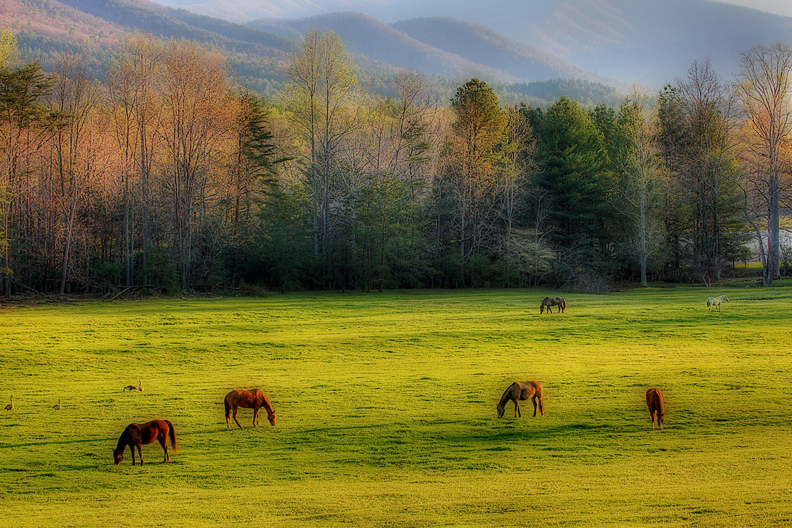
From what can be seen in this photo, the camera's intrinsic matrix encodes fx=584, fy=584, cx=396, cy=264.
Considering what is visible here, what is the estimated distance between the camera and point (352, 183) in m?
52.3

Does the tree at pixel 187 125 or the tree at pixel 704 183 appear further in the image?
the tree at pixel 704 183

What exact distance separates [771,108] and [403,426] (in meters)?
50.6

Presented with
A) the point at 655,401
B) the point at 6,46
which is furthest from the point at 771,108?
the point at 6,46

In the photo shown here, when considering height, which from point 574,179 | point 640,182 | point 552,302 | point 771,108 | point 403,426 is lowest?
point 403,426

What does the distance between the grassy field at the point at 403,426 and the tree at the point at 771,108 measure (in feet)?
89.6

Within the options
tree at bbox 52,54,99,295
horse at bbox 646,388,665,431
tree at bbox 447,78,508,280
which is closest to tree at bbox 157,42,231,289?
tree at bbox 52,54,99,295

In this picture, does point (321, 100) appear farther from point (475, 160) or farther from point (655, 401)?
point (655, 401)

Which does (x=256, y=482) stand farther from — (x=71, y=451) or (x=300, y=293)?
(x=300, y=293)

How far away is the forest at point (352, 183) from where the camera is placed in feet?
A: 131

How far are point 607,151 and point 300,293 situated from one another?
36.1 m

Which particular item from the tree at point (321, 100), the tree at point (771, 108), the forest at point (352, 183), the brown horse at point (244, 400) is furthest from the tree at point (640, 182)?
the brown horse at point (244, 400)

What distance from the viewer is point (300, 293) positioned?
4484cm

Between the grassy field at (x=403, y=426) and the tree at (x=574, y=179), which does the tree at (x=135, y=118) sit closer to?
the grassy field at (x=403, y=426)

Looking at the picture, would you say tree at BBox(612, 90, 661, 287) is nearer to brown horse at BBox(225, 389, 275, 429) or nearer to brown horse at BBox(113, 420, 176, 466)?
brown horse at BBox(225, 389, 275, 429)
